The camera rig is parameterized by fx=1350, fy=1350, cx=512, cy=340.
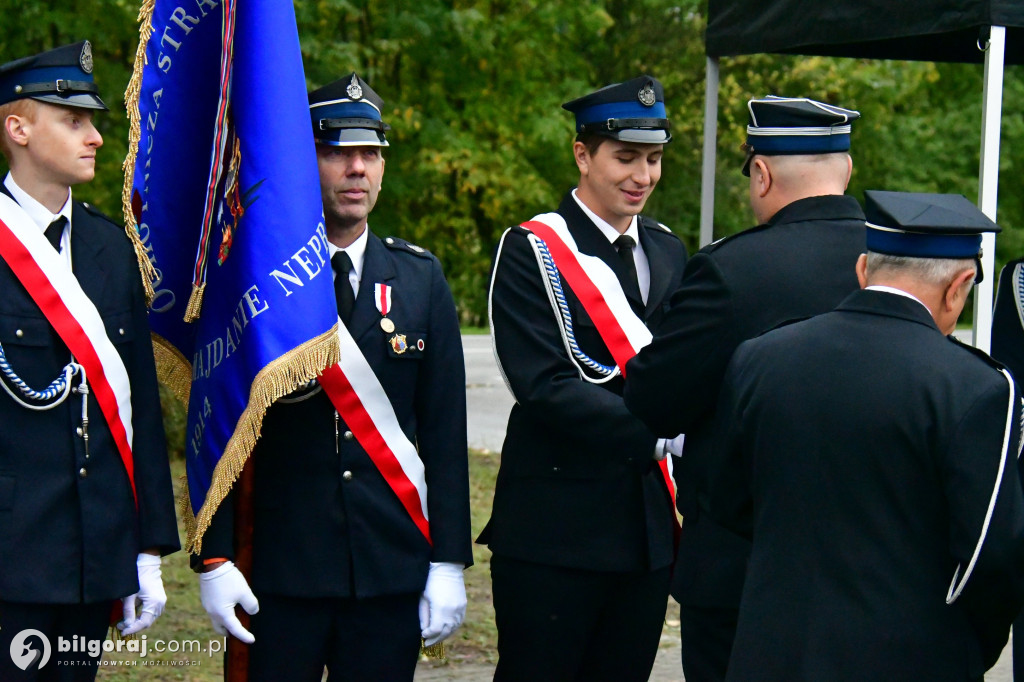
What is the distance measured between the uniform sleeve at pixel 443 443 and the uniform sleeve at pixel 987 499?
1.35m

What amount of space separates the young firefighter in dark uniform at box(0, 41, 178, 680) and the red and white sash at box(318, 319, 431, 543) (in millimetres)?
A: 445

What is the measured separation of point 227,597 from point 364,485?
1.42 feet

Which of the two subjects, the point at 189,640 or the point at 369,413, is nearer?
the point at 369,413

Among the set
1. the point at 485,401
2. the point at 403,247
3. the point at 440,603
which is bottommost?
the point at 485,401

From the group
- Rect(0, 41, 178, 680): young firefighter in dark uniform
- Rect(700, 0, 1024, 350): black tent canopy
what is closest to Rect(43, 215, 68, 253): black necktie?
Rect(0, 41, 178, 680): young firefighter in dark uniform

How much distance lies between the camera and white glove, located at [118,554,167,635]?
3.23 metres

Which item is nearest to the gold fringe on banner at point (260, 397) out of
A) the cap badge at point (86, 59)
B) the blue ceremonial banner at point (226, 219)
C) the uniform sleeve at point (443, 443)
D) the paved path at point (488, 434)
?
the blue ceremonial banner at point (226, 219)

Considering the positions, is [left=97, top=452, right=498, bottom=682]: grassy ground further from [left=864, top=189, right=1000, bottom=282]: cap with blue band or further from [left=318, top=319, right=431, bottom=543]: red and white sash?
[left=864, top=189, right=1000, bottom=282]: cap with blue band

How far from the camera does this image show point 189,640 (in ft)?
18.2

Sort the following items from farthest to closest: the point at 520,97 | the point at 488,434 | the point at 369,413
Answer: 1. the point at 520,97
2. the point at 488,434
3. the point at 369,413

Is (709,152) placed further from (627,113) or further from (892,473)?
(892,473)

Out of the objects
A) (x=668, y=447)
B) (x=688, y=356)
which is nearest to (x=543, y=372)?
(x=668, y=447)

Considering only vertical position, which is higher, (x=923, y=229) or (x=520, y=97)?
(x=520, y=97)

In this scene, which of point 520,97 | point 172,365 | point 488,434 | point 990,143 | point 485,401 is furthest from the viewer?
point 520,97
